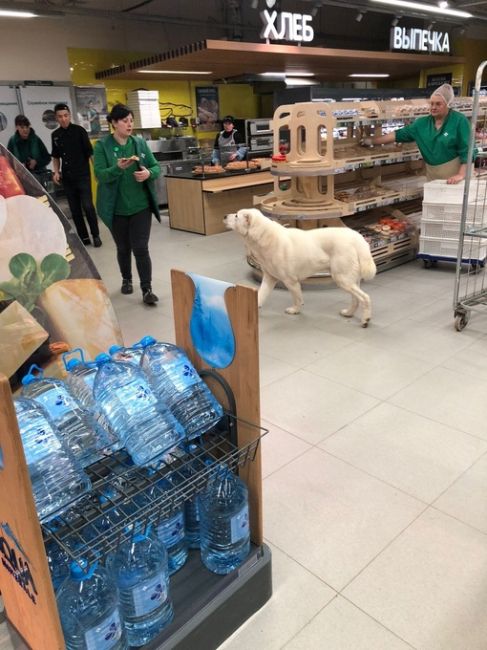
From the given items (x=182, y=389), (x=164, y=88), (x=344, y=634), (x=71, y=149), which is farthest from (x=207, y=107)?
(x=344, y=634)

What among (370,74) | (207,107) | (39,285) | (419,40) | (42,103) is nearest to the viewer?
(39,285)

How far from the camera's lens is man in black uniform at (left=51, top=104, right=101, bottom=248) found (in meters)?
6.66

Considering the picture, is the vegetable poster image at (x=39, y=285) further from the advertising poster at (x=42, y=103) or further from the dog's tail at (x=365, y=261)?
the advertising poster at (x=42, y=103)

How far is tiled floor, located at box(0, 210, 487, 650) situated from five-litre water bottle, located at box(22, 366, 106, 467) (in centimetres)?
78

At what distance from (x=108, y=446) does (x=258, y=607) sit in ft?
2.61

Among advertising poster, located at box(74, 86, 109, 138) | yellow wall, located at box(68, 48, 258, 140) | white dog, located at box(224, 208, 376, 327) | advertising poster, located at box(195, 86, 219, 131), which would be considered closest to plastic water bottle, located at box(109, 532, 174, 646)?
white dog, located at box(224, 208, 376, 327)

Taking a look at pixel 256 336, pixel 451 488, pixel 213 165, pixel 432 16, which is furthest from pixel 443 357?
pixel 432 16

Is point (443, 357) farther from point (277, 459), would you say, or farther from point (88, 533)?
point (88, 533)

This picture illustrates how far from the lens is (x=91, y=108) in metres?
9.68

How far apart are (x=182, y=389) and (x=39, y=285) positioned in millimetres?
814

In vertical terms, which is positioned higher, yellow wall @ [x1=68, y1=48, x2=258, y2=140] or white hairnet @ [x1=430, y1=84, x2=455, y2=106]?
yellow wall @ [x1=68, y1=48, x2=258, y2=140]

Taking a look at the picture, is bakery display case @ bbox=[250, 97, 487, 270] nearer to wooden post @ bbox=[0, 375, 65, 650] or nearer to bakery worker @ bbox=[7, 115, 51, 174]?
bakery worker @ bbox=[7, 115, 51, 174]

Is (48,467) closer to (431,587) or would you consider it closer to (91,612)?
(91,612)

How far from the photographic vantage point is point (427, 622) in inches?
66.9
